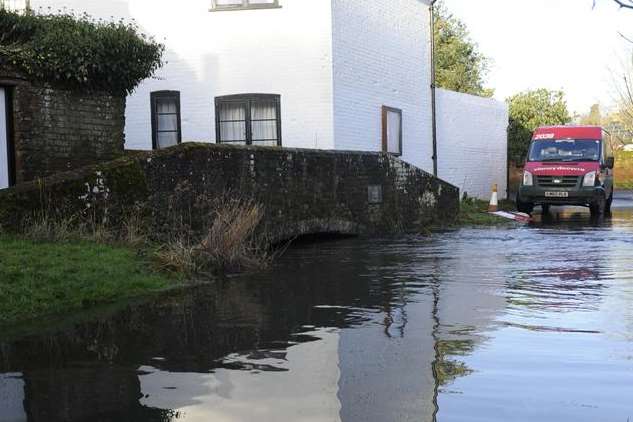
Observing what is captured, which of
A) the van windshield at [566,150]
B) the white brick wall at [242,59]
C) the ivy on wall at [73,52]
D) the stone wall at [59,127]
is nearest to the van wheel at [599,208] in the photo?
the van windshield at [566,150]

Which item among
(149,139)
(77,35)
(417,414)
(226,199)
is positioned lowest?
(417,414)

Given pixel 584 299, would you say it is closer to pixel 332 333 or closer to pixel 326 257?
pixel 332 333

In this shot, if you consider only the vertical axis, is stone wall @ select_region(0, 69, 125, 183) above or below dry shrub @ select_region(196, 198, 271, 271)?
above

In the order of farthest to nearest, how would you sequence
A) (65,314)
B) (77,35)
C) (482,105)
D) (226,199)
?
(482,105)
(77,35)
(226,199)
(65,314)

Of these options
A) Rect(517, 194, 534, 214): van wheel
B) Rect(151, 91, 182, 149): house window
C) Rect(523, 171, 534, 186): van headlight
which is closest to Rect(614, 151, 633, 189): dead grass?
Rect(517, 194, 534, 214): van wheel

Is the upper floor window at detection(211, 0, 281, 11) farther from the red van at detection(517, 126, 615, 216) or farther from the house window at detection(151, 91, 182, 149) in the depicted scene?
the red van at detection(517, 126, 615, 216)

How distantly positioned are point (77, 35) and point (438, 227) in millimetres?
9354

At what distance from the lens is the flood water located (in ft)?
17.0

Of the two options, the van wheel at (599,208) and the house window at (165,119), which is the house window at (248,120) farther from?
the van wheel at (599,208)

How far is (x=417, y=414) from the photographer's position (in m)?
4.99

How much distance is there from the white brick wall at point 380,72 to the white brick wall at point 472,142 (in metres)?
1.26

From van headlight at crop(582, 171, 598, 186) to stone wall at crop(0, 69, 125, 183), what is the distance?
13.6 metres

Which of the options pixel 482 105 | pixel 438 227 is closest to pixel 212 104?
pixel 438 227

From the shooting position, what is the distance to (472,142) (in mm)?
28500
